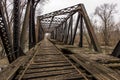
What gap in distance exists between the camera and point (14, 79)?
360 cm

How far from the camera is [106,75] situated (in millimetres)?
3613

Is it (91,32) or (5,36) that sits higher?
(91,32)

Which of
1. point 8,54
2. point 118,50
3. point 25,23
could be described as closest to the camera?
point 118,50

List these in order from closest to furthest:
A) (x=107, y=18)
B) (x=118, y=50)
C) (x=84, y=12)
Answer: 1. (x=118, y=50)
2. (x=84, y=12)
3. (x=107, y=18)

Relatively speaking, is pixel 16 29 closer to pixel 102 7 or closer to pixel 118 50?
pixel 118 50

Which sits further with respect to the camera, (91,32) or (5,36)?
(91,32)

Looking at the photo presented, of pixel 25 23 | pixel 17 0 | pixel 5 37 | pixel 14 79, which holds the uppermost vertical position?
pixel 17 0

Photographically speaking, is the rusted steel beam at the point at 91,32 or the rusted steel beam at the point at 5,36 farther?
the rusted steel beam at the point at 91,32

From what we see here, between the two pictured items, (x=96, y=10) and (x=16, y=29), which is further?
(x=96, y=10)

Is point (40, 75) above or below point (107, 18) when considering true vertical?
below

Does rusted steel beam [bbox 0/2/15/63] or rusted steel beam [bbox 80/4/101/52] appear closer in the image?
rusted steel beam [bbox 0/2/15/63]

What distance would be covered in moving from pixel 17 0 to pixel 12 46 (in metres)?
1.70

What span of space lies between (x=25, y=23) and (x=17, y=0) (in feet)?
4.65

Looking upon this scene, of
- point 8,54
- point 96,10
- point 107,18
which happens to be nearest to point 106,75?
point 8,54
